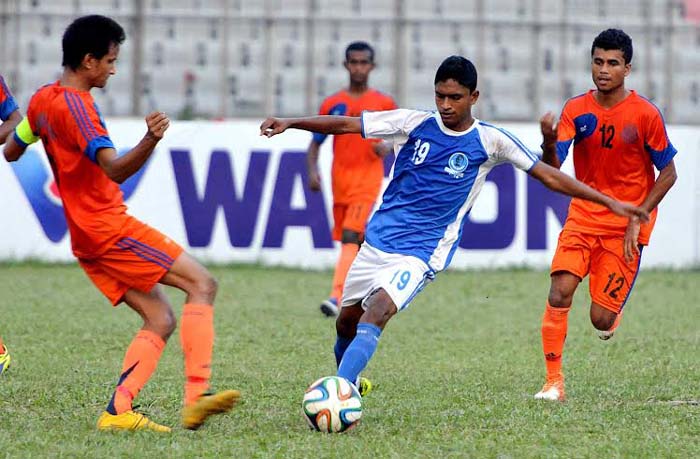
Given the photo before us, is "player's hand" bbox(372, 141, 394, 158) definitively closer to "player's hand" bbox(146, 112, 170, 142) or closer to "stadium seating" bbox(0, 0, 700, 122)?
"player's hand" bbox(146, 112, 170, 142)

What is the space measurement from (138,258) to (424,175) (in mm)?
1643

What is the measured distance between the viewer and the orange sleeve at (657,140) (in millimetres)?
7527

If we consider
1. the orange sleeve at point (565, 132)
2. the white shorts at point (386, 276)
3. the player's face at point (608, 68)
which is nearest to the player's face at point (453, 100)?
the white shorts at point (386, 276)

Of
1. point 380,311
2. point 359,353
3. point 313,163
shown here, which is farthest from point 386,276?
point 313,163

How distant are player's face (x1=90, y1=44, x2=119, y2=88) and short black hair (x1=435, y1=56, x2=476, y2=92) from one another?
1692 millimetres

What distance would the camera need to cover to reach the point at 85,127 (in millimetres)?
5828

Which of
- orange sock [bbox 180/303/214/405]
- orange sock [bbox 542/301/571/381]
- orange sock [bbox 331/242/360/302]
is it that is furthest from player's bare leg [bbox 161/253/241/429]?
orange sock [bbox 331/242/360/302]

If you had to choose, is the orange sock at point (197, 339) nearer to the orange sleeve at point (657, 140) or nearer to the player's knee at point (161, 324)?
the player's knee at point (161, 324)

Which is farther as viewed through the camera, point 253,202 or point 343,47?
point 343,47

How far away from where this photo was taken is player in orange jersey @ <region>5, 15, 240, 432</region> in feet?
19.4

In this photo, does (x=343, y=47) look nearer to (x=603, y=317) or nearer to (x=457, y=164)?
(x=603, y=317)

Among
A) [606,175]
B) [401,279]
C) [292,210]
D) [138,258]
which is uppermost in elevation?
[606,175]

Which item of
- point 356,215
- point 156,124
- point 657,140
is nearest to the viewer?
point 156,124

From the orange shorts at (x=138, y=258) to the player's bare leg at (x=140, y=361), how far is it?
128mm
